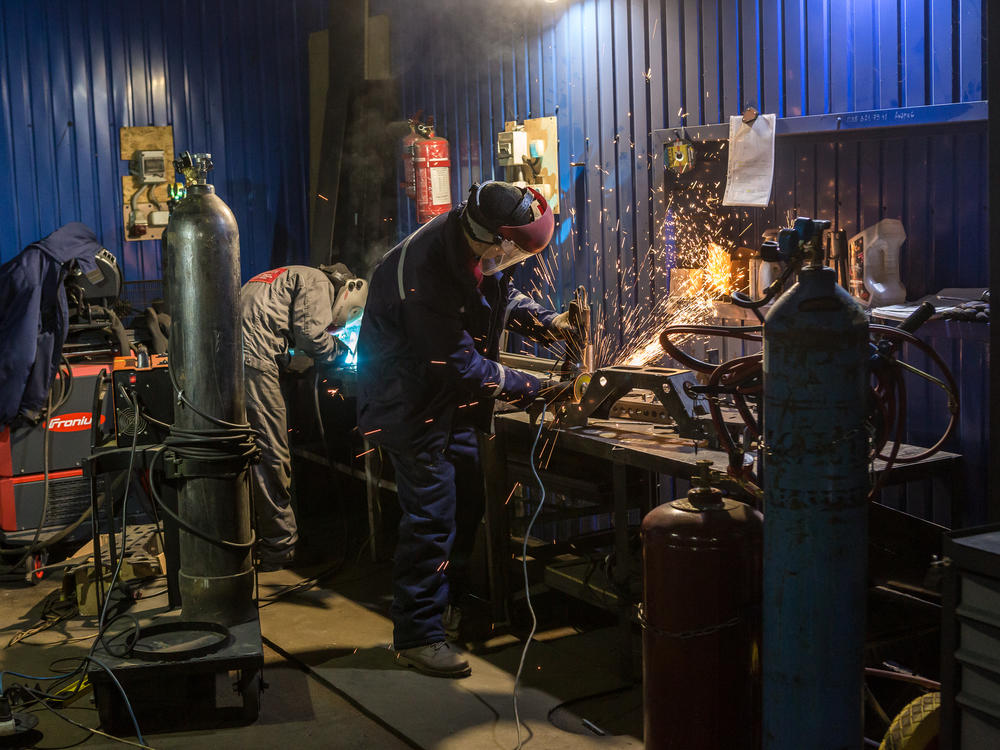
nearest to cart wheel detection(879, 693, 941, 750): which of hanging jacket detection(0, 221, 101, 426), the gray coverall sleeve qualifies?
the gray coverall sleeve

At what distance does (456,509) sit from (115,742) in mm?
1649

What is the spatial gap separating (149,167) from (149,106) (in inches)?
18.1

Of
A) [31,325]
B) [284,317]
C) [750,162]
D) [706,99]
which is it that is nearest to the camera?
[750,162]

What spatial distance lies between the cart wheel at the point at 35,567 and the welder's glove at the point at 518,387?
3208mm

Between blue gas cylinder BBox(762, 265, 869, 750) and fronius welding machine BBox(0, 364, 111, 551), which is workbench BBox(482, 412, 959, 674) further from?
fronius welding machine BBox(0, 364, 111, 551)

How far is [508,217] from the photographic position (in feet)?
12.7

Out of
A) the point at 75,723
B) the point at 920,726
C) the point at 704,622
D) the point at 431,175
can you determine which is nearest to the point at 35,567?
the point at 75,723

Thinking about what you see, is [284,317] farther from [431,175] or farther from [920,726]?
[920,726]

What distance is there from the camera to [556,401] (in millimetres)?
4352

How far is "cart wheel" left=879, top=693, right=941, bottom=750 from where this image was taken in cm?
258

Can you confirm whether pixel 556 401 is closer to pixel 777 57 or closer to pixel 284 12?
pixel 777 57

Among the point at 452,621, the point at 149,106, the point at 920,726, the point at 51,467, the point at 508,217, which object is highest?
the point at 149,106

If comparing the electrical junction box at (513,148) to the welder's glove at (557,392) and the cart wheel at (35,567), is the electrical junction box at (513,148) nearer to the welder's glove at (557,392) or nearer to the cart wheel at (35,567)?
the welder's glove at (557,392)

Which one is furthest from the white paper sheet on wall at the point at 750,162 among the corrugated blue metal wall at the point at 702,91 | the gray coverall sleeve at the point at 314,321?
the gray coverall sleeve at the point at 314,321
